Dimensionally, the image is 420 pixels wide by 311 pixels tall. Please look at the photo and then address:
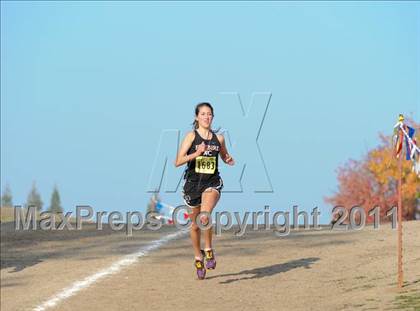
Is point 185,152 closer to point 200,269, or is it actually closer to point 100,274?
point 200,269

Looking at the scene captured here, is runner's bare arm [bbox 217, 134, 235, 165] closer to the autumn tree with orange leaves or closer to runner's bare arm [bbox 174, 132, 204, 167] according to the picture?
runner's bare arm [bbox 174, 132, 204, 167]

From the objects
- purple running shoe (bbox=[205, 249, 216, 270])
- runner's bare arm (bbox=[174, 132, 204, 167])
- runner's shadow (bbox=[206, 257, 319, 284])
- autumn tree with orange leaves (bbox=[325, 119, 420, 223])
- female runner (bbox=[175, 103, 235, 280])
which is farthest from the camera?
autumn tree with orange leaves (bbox=[325, 119, 420, 223])

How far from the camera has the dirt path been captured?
1158 cm

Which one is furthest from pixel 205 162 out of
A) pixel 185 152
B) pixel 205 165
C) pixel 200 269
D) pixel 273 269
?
pixel 273 269

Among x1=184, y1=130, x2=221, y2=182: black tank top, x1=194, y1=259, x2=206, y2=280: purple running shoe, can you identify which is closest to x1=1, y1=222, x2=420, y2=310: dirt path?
x1=194, y1=259, x2=206, y2=280: purple running shoe

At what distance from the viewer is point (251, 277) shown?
13820mm

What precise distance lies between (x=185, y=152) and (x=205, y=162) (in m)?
0.31

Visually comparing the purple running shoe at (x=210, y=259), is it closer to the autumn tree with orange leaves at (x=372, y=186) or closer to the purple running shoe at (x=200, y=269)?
the purple running shoe at (x=200, y=269)

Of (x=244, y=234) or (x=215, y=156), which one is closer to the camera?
(x=215, y=156)

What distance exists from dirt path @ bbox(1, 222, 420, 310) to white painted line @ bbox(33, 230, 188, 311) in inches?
6.2

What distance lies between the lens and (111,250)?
1792 centimetres

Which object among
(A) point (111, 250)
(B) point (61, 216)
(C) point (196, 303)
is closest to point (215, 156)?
(C) point (196, 303)

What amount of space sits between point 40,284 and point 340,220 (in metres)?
10.7

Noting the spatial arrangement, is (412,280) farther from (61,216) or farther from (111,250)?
(61,216)
